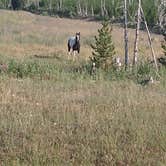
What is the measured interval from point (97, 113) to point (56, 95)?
3148mm

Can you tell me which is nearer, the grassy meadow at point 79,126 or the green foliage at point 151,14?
the grassy meadow at point 79,126

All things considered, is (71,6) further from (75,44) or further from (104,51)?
(104,51)

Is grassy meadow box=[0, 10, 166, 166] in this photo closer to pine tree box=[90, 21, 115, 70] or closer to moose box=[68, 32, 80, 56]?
pine tree box=[90, 21, 115, 70]

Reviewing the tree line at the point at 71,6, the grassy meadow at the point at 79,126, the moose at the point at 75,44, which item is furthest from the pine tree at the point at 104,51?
the tree line at the point at 71,6

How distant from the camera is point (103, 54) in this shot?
1048 inches

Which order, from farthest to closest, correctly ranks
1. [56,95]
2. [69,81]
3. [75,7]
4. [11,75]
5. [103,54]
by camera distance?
1. [75,7]
2. [103,54]
3. [11,75]
4. [69,81]
5. [56,95]

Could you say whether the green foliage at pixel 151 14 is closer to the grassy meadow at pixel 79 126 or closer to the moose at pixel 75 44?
the moose at pixel 75 44

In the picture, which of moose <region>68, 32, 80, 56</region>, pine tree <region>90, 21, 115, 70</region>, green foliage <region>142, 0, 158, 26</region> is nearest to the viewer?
pine tree <region>90, 21, 115, 70</region>

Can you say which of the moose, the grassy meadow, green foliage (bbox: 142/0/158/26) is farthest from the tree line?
the grassy meadow

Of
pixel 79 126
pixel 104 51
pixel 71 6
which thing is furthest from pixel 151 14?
pixel 79 126

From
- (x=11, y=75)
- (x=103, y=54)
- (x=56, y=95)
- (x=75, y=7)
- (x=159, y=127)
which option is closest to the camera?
(x=159, y=127)

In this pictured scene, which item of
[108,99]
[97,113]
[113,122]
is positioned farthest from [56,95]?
[113,122]

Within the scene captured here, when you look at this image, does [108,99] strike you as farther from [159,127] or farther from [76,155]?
[76,155]

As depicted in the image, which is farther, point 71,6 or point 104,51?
point 71,6
